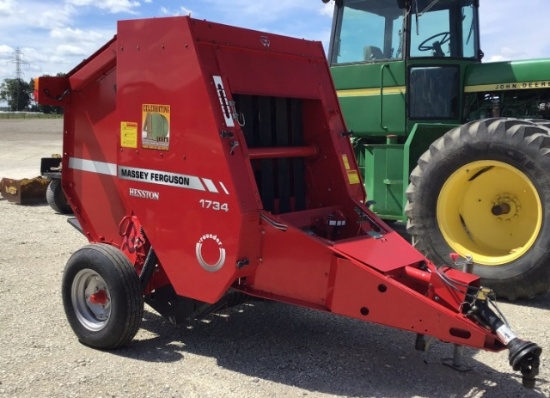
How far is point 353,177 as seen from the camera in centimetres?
437

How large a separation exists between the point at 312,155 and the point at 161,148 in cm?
118

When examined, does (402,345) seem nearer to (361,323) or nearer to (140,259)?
(361,323)

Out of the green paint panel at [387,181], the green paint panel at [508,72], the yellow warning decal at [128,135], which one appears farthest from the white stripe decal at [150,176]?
the green paint panel at [508,72]

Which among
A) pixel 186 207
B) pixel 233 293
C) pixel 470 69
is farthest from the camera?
pixel 470 69

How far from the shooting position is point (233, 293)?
4.00 metres

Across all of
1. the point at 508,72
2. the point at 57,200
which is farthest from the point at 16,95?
the point at 508,72

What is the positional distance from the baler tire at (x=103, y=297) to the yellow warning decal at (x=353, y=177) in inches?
65.8

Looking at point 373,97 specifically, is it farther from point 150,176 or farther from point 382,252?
point 150,176

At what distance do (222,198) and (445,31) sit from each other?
165 inches

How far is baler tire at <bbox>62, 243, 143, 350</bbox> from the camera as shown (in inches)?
151

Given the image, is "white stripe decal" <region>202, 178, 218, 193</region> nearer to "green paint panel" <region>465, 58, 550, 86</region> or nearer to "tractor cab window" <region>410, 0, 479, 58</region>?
"tractor cab window" <region>410, 0, 479, 58</region>

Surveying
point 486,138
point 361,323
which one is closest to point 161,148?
point 361,323

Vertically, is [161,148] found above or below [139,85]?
below

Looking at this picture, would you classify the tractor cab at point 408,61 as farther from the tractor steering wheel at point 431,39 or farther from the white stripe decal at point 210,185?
the white stripe decal at point 210,185
